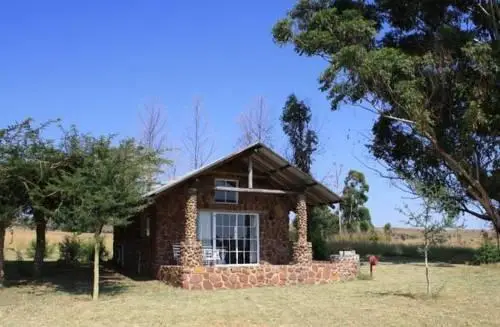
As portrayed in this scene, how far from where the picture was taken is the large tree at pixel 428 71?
2289 centimetres

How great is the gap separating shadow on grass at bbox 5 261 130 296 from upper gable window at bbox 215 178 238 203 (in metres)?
4.46

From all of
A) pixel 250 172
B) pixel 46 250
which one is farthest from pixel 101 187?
pixel 46 250

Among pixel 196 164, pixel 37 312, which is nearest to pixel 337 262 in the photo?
pixel 37 312

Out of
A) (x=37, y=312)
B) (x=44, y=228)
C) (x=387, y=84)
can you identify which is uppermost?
(x=387, y=84)

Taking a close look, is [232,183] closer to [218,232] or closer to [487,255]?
[218,232]

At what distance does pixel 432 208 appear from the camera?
14.3 m

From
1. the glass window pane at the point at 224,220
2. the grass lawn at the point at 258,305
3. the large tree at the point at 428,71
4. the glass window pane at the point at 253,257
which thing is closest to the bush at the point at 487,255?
the large tree at the point at 428,71

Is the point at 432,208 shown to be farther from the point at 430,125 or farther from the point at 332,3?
the point at 332,3

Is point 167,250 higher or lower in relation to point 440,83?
lower

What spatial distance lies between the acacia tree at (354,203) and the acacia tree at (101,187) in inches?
1248

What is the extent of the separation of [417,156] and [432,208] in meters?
14.2

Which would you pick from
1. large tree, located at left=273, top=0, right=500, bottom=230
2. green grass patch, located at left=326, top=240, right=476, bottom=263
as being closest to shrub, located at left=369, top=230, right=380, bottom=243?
green grass patch, located at left=326, top=240, right=476, bottom=263

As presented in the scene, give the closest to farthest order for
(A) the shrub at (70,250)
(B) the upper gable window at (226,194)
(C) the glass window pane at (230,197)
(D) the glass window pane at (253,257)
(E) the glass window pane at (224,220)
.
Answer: (E) the glass window pane at (224,220)
(B) the upper gable window at (226,194)
(C) the glass window pane at (230,197)
(D) the glass window pane at (253,257)
(A) the shrub at (70,250)

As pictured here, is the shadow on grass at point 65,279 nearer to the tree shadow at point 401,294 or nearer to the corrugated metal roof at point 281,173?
the corrugated metal roof at point 281,173
